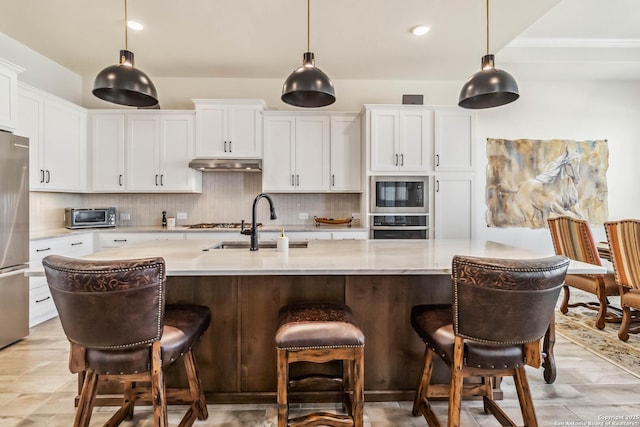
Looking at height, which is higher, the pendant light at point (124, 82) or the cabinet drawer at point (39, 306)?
the pendant light at point (124, 82)

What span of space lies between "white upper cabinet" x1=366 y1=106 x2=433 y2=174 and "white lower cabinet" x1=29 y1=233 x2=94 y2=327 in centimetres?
342

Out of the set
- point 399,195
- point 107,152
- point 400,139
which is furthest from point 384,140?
point 107,152

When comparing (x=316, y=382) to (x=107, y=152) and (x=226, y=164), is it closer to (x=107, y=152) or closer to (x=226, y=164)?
(x=226, y=164)

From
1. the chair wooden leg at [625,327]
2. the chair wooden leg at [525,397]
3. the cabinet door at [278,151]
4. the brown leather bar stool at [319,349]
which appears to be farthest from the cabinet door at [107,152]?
the chair wooden leg at [625,327]

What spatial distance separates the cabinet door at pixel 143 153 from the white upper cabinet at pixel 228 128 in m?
0.55

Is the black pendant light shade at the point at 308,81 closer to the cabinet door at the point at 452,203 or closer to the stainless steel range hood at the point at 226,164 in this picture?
the stainless steel range hood at the point at 226,164

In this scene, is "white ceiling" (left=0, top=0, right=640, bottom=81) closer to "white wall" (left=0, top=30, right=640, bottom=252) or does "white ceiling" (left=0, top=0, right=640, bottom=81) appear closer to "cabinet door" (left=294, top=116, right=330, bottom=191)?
"white wall" (left=0, top=30, right=640, bottom=252)

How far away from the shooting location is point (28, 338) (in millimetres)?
3008

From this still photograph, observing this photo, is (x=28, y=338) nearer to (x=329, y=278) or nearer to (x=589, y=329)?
(x=329, y=278)

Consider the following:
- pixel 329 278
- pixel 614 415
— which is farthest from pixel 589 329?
pixel 329 278

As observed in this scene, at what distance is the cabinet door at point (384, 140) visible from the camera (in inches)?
161

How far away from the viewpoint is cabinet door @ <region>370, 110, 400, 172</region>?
4082mm

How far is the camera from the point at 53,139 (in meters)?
3.70

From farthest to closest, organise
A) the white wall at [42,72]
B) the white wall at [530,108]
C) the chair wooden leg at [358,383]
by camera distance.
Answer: the white wall at [530,108], the white wall at [42,72], the chair wooden leg at [358,383]
